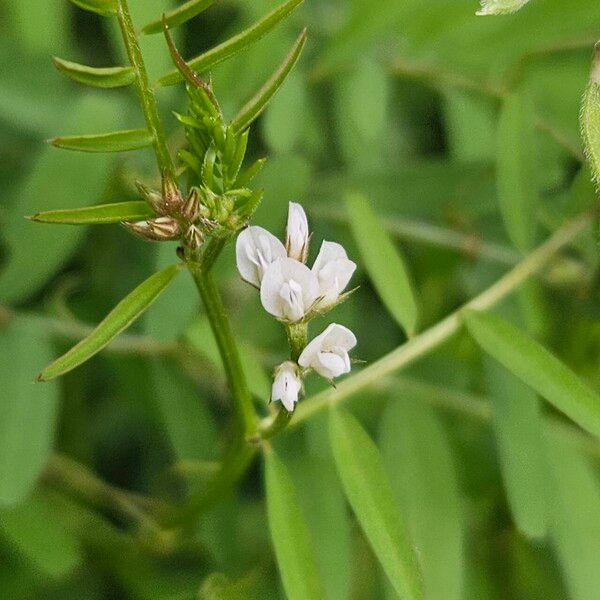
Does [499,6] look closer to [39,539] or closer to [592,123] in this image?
[592,123]

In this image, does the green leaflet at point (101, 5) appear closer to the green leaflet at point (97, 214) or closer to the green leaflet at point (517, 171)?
the green leaflet at point (97, 214)

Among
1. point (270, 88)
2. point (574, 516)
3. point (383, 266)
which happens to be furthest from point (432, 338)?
point (270, 88)

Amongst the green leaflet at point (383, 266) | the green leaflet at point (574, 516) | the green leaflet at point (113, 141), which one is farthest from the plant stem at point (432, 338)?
the green leaflet at point (113, 141)

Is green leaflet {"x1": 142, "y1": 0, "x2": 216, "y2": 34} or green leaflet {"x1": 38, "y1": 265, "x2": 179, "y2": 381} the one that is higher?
green leaflet {"x1": 142, "y1": 0, "x2": 216, "y2": 34}

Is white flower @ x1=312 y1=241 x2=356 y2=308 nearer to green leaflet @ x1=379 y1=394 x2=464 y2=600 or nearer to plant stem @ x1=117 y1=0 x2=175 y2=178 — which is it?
plant stem @ x1=117 y1=0 x2=175 y2=178

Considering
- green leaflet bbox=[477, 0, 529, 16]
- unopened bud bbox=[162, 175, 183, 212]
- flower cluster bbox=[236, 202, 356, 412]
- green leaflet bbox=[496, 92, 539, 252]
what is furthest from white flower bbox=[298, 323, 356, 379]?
green leaflet bbox=[496, 92, 539, 252]

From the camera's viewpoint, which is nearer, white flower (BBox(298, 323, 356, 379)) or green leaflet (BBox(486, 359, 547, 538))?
white flower (BBox(298, 323, 356, 379))
